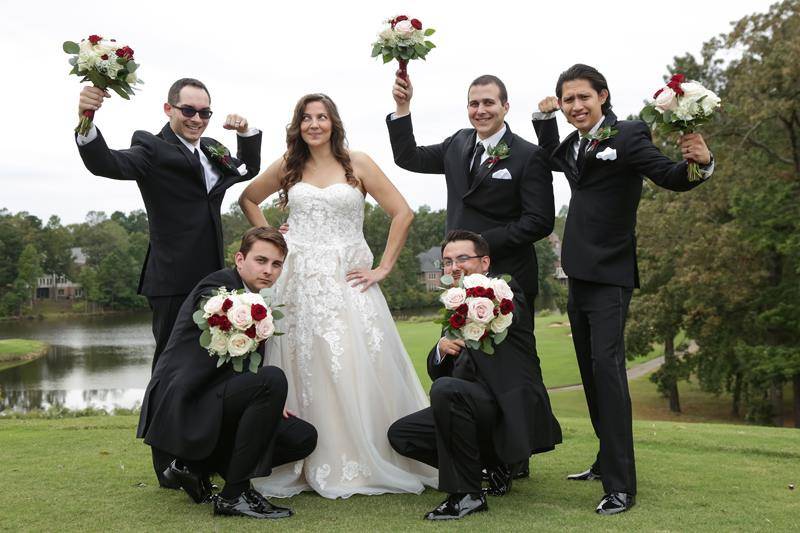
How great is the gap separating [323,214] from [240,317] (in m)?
1.75

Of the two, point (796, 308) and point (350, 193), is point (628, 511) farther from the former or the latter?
point (796, 308)

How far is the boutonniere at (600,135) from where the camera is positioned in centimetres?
530

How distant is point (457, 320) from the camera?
16.2ft

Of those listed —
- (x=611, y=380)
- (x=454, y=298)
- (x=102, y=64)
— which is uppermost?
(x=102, y=64)

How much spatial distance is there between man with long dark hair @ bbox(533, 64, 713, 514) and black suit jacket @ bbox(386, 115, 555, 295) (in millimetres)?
374

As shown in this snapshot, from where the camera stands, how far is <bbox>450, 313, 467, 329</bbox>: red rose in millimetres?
4926

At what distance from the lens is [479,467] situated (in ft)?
16.7

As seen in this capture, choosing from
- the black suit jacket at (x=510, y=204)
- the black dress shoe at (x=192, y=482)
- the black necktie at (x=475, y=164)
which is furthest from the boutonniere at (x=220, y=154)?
the black dress shoe at (x=192, y=482)

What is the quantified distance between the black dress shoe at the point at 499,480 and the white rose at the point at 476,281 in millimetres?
1533

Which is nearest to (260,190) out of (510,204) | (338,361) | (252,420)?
(338,361)

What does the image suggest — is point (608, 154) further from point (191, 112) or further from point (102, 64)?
point (102, 64)

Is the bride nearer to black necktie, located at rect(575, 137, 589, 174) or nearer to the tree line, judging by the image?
black necktie, located at rect(575, 137, 589, 174)

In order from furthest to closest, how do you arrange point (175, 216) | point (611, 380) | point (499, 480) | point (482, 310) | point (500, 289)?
point (175, 216) < point (499, 480) < point (611, 380) < point (500, 289) < point (482, 310)

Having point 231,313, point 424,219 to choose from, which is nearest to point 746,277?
point 231,313
